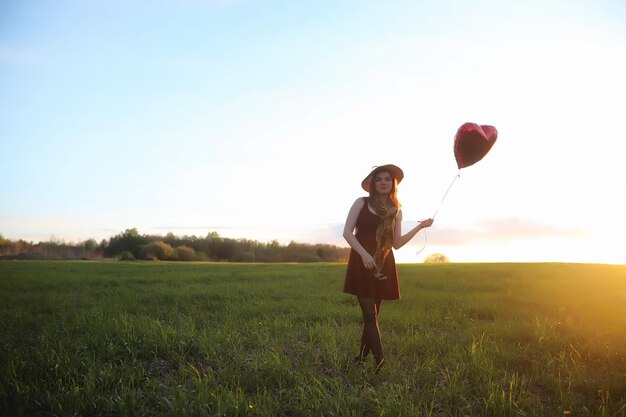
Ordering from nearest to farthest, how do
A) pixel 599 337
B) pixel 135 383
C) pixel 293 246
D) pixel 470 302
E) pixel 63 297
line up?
pixel 135 383 < pixel 599 337 < pixel 470 302 < pixel 63 297 < pixel 293 246

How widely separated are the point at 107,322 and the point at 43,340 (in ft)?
4.70

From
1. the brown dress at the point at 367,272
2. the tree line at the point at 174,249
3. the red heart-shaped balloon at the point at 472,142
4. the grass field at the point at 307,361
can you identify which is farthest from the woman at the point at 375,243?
the tree line at the point at 174,249

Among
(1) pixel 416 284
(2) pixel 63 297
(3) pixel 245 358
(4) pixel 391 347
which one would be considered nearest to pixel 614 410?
(4) pixel 391 347

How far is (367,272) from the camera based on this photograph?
6.49m

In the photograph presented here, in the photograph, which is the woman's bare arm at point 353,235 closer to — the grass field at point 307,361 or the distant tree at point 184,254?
the grass field at point 307,361

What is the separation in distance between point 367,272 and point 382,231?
26.1 inches

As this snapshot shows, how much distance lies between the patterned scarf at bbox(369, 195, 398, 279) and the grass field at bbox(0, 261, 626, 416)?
5.22 feet

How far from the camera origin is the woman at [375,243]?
6441mm

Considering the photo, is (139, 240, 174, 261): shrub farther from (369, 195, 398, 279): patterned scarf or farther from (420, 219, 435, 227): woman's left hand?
(420, 219, 435, 227): woman's left hand

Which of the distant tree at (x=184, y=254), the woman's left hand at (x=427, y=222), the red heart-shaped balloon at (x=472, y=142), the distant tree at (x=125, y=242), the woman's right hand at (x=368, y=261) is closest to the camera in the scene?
the woman's right hand at (x=368, y=261)

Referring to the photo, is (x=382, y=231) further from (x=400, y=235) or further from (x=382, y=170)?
(x=382, y=170)

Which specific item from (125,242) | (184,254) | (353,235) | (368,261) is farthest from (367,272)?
(125,242)

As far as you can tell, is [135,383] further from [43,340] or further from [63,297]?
[63,297]

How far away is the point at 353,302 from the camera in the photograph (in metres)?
14.0
